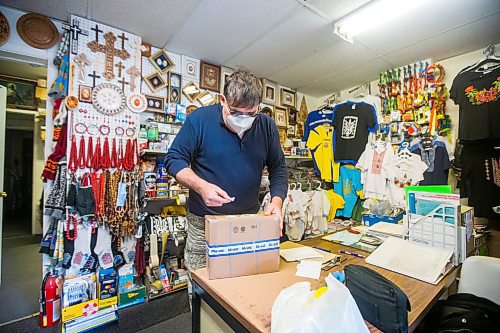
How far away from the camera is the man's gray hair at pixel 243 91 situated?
1180 millimetres

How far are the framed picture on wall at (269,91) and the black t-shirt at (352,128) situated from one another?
93 centimetres

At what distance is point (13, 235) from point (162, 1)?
16.2 ft

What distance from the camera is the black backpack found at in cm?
100

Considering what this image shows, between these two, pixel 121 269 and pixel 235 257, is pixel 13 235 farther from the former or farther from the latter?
pixel 235 257

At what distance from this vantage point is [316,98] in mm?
4406

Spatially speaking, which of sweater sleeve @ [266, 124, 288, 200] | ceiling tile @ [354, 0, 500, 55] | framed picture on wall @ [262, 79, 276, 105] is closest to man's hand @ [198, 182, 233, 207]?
sweater sleeve @ [266, 124, 288, 200]

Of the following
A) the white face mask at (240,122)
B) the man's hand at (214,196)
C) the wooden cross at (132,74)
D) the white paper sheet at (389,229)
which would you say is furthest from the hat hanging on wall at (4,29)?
the white paper sheet at (389,229)

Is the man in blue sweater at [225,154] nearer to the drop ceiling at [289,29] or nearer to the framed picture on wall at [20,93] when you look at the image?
the drop ceiling at [289,29]

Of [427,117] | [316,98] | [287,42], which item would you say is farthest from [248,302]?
[316,98]

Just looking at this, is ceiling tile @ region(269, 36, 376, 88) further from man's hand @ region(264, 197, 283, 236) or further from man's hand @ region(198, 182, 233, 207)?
man's hand @ region(198, 182, 233, 207)

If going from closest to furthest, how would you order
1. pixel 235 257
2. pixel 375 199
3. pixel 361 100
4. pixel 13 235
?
pixel 235 257 < pixel 375 199 < pixel 361 100 < pixel 13 235

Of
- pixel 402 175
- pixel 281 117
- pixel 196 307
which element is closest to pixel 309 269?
pixel 196 307

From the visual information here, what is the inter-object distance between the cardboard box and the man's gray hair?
56 cm

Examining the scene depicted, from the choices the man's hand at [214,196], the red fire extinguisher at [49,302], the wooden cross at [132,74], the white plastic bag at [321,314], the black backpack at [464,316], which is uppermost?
the wooden cross at [132,74]
